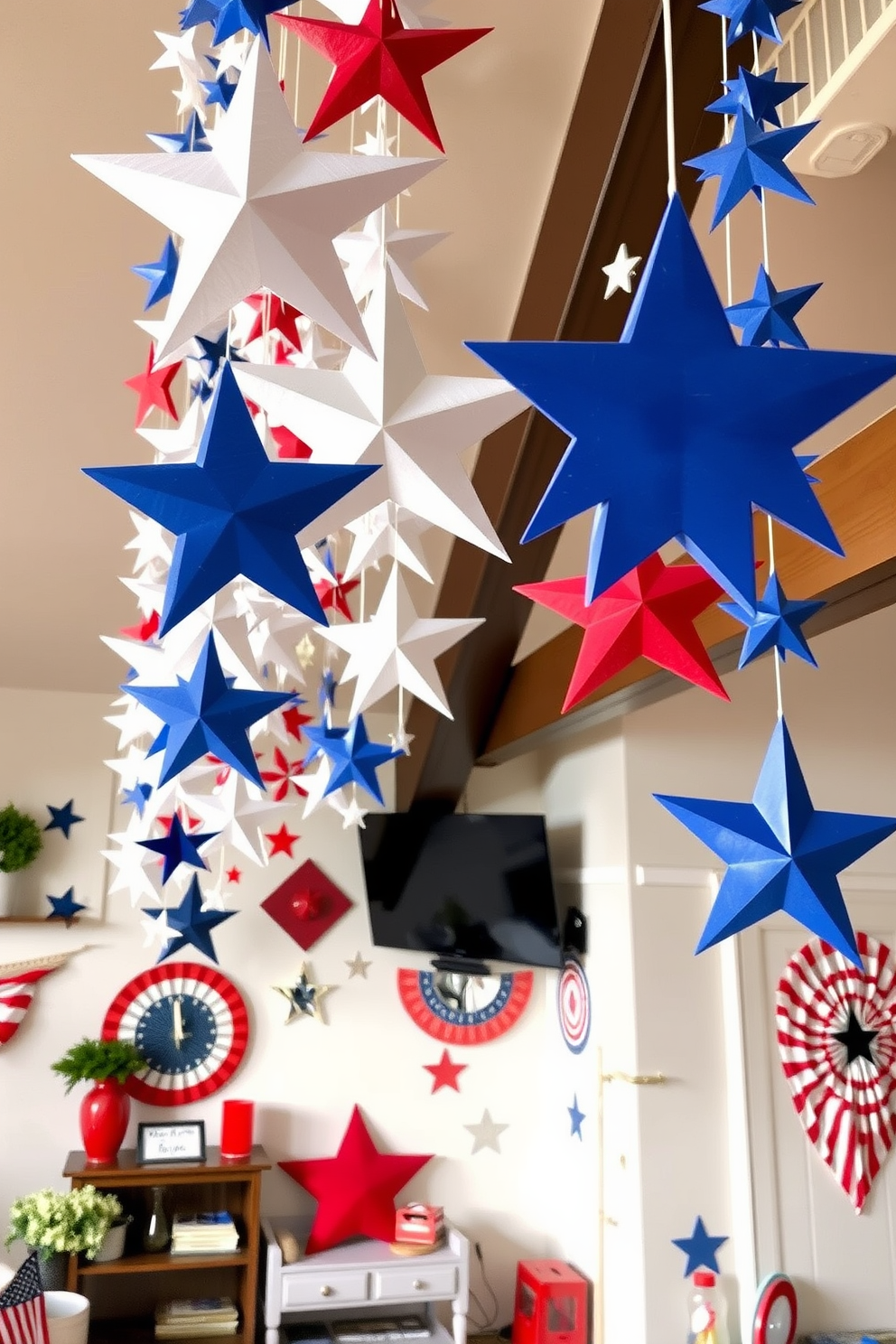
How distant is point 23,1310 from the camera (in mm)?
2496

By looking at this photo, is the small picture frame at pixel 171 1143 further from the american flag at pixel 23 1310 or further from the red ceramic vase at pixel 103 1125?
the american flag at pixel 23 1310

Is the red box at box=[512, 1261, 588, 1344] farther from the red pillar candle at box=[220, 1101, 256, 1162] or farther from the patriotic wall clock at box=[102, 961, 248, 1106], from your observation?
the patriotic wall clock at box=[102, 961, 248, 1106]

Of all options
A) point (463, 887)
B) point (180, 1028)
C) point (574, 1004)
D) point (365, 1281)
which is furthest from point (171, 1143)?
point (574, 1004)

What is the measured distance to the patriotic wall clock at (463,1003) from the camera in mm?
4109

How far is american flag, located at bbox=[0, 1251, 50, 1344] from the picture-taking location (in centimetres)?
242

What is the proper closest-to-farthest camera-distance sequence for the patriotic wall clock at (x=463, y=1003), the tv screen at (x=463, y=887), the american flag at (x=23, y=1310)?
the american flag at (x=23, y=1310), the tv screen at (x=463, y=887), the patriotic wall clock at (x=463, y=1003)

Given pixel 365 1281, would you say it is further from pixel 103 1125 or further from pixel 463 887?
pixel 463 887

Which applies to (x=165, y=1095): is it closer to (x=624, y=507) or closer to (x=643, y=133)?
(x=643, y=133)

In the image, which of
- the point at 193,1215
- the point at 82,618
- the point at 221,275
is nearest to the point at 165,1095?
the point at 193,1215

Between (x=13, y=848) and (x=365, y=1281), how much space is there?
1.83 meters

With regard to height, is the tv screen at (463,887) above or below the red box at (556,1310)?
above

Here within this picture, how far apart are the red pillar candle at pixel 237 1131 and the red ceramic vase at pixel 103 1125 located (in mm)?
329

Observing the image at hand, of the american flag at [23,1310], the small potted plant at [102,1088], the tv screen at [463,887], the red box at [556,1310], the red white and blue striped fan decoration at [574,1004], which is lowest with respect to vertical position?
the red box at [556,1310]

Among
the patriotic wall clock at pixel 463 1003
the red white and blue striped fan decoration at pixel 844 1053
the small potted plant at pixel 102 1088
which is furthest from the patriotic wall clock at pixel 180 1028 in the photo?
the red white and blue striped fan decoration at pixel 844 1053
